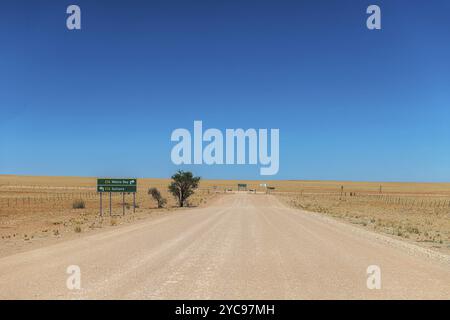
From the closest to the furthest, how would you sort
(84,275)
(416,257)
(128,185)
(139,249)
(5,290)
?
(5,290), (84,275), (416,257), (139,249), (128,185)

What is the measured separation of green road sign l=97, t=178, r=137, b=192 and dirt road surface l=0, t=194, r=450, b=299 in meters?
19.6

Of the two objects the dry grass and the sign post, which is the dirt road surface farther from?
the sign post

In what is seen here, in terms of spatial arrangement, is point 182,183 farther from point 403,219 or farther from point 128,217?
point 403,219

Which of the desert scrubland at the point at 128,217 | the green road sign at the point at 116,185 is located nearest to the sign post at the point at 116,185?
the green road sign at the point at 116,185

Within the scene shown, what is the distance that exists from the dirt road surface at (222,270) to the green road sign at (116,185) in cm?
1956

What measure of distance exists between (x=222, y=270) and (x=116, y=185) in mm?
27936

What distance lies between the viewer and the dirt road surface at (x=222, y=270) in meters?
8.39

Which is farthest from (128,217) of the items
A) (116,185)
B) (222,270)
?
(222,270)

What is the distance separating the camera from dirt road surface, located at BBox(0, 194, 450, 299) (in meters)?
8.39

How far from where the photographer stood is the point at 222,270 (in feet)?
35.1

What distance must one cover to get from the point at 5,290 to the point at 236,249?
26.0 feet
